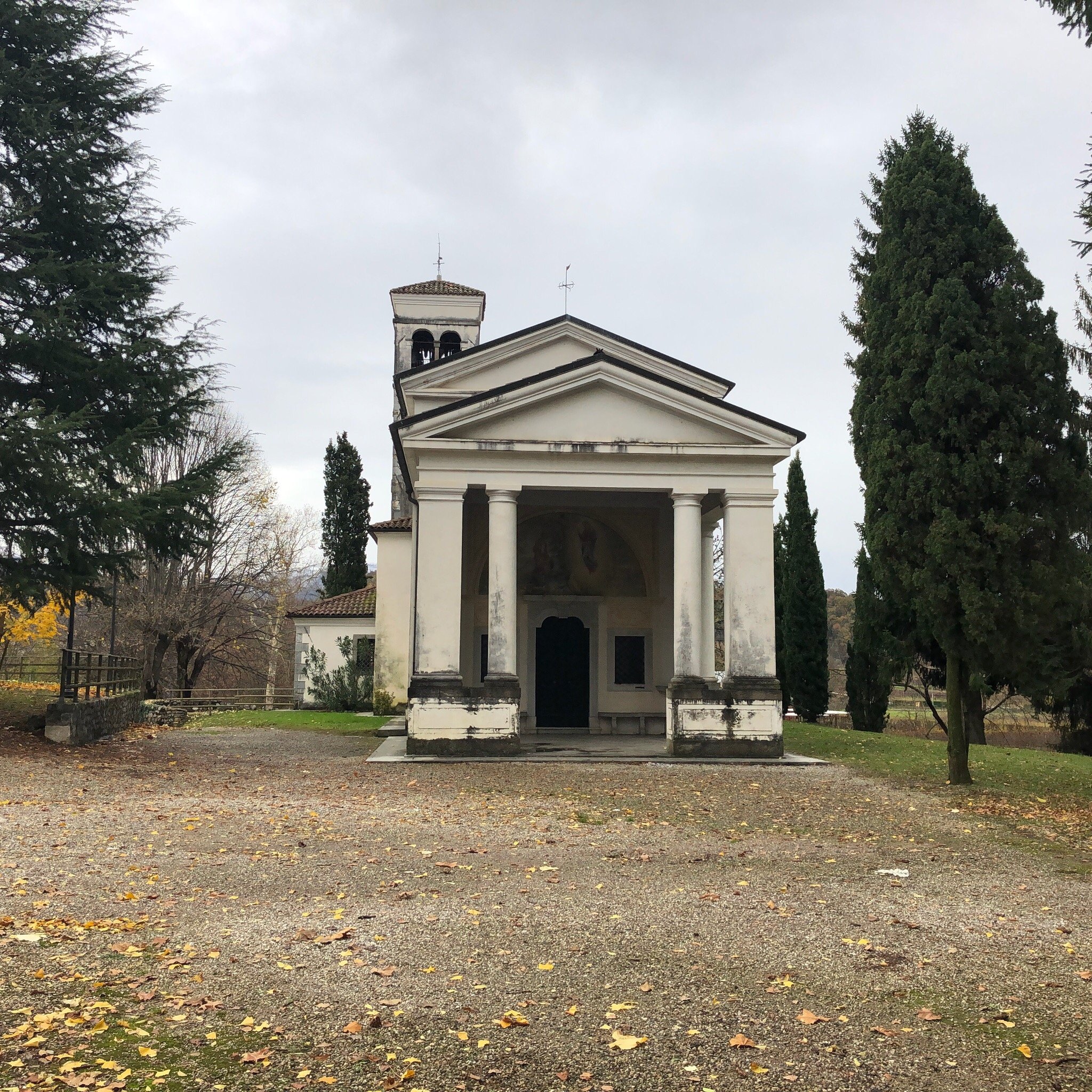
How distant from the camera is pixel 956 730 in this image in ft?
42.4

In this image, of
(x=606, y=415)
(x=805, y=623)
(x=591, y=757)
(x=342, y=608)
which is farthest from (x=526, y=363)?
(x=805, y=623)

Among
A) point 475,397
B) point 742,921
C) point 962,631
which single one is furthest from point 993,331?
point 742,921

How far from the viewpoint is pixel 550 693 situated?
21062 millimetres

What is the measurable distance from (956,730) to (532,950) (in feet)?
30.9

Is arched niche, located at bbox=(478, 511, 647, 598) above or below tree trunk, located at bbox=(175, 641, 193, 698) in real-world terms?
above

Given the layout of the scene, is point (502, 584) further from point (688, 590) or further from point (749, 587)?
point (749, 587)

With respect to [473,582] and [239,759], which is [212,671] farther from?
[239,759]

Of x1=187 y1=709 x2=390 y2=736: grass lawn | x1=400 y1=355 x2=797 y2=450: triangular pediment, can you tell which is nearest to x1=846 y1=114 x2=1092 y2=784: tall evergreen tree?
x1=400 y1=355 x2=797 y2=450: triangular pediment

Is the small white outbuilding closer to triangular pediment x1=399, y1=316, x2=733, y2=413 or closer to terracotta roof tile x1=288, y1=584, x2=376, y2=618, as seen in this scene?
terracotta roof tile x1=288, y1=584, x2=376, y2=618

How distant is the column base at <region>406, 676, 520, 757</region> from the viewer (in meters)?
15.5

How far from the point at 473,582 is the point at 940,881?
14380mm

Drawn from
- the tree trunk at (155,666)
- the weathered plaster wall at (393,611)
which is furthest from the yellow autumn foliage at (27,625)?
the weathered plaster wall at (393,611)

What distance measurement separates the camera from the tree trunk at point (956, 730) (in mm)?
12719

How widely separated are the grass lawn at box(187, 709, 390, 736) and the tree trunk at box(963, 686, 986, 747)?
46.9 ft
